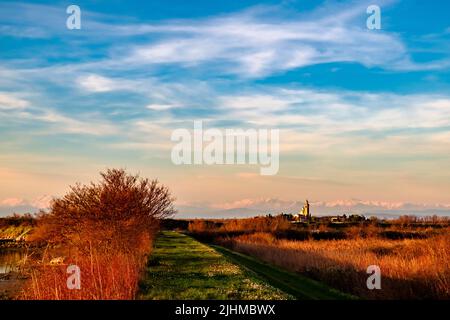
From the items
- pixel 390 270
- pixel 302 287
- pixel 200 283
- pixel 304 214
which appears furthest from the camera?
pixel 304 214

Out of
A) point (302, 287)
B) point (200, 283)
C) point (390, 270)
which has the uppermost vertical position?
point (200, 283)

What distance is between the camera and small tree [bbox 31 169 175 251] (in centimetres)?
2688

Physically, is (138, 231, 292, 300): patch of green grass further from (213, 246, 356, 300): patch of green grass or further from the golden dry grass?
the golden dry grass

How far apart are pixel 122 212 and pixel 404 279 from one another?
46.2 ft

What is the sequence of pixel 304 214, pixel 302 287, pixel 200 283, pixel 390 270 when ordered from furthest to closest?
1. pixel 304 214
2. pixel 390 270
3. pixel 302 287
4. pixel 200 283

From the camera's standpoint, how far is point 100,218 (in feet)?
90.3

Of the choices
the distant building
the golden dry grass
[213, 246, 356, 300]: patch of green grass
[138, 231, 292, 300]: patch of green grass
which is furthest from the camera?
the distant building

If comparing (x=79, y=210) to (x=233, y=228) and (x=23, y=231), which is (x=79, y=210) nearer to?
(x=233, y=228)

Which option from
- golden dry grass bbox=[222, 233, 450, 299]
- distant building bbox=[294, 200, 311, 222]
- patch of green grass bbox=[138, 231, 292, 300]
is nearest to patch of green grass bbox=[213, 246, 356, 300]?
golden dry grass bbox=[222, 233, 450, 299]

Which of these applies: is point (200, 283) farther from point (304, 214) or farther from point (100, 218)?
point (304, 214)

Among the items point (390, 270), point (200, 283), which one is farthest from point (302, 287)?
point (200, 283)

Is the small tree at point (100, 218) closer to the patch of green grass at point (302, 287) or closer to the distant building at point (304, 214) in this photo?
the patch of green grass at point (302, 287)

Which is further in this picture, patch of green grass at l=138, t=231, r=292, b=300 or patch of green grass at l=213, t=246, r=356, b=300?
patch of green grass at l=213, t=246, r=356, b=300
